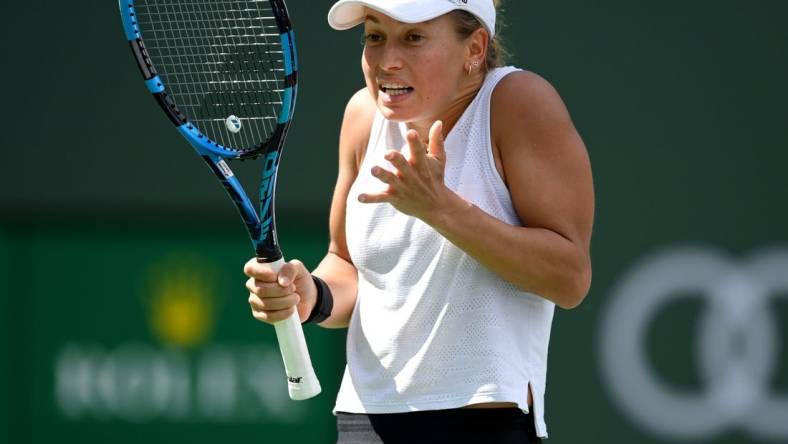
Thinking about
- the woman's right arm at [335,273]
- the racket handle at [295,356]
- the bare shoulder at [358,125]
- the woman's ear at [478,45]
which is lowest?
the racket handle at [295,356]

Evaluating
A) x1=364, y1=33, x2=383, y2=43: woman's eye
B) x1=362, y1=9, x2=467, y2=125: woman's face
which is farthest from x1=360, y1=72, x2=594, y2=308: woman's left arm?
x1=364, y1=33, x2=383, y2=43: woman's eye

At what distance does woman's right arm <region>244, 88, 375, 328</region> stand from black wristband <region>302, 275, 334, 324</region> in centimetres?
1

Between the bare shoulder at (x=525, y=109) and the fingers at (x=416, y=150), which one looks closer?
the fingers at (x=416, y=150)

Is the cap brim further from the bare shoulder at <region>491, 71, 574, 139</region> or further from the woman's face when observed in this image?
the bare shoulder at <region>491, 71, 574, 139</region>

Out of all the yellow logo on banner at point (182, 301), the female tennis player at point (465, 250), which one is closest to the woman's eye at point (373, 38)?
the female tennis player at point (465, 250)

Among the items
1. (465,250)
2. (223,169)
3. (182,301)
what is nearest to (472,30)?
(465,250)

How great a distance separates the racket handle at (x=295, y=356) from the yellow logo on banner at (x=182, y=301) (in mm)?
2259

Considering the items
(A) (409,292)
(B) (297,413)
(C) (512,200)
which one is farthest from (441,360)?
(B) (297,413)

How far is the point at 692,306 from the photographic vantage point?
16.4ft

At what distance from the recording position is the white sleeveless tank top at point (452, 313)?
2381 mm

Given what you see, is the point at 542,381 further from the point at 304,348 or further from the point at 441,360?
the point at 304,348

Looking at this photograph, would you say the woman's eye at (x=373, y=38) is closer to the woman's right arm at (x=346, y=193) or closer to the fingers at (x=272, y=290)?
the woman's right arm at (x=346, y=193)

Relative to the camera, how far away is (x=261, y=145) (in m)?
2.58

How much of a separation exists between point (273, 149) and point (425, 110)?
333 millimetres
